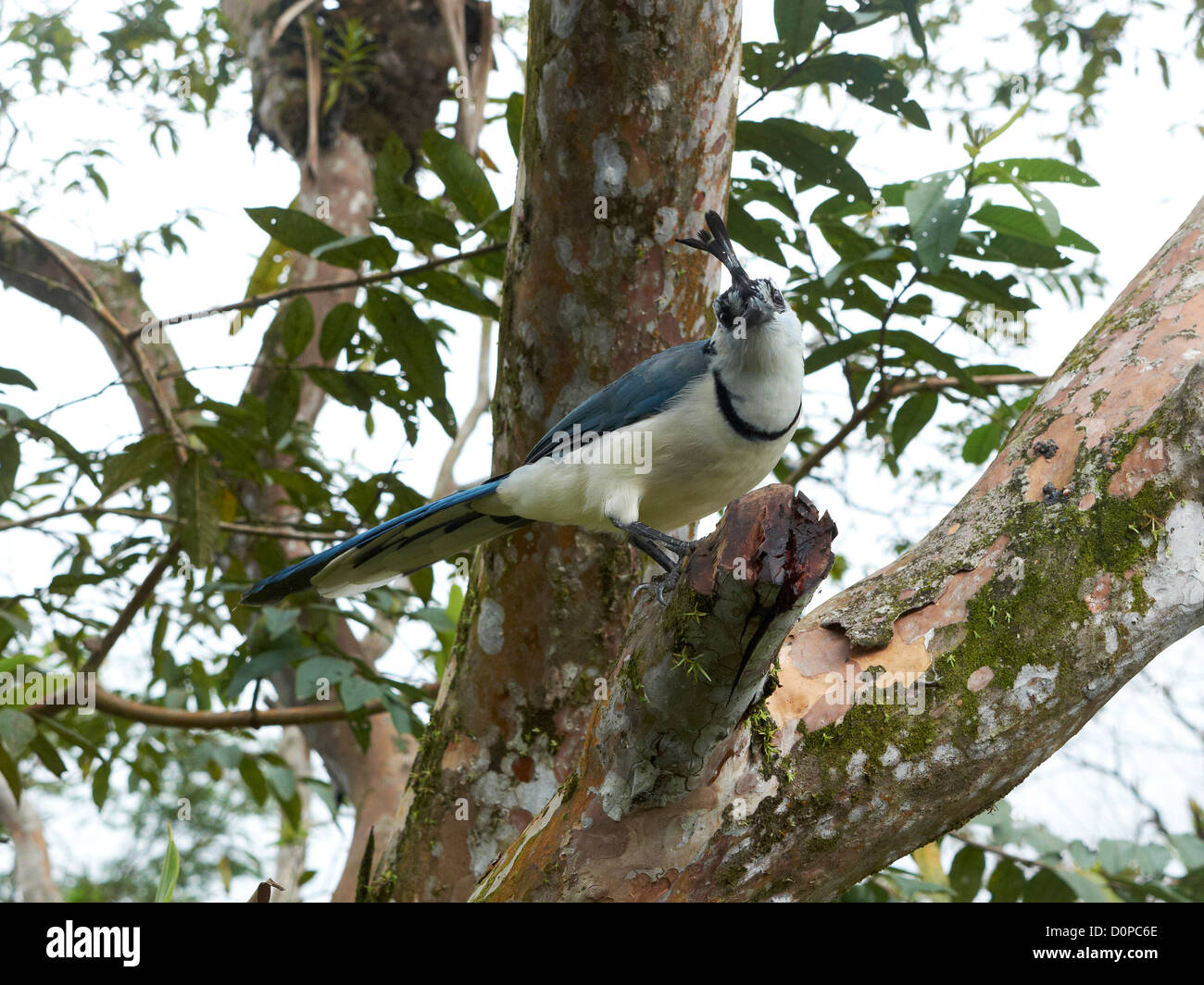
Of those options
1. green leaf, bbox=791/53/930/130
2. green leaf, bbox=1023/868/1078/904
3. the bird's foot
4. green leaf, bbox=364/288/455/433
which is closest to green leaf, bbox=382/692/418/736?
green leaf, bbox=364/288/455/433

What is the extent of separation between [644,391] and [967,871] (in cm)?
203

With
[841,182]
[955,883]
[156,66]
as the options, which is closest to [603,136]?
[841,182]

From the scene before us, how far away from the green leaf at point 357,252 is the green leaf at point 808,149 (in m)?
0.97

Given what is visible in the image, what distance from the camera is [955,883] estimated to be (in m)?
3.30

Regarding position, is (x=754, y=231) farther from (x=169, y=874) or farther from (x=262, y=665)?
(x=169, y=874)

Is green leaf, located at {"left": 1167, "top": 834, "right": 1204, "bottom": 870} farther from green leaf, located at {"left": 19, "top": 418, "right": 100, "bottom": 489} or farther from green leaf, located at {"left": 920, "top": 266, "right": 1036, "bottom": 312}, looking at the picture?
green leaf, located at {"left": 19, "top": 418, "right": 100, "bottom": 489}

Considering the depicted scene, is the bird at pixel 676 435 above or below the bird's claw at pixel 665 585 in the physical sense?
above

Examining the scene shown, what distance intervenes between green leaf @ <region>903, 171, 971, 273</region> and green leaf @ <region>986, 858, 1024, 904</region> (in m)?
1.91

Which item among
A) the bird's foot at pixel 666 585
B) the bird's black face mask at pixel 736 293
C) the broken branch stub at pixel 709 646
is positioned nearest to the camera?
the broken branch stub at pixel 709 646

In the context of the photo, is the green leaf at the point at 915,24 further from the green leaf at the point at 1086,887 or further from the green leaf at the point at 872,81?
the green leaf at the point at 1086,887

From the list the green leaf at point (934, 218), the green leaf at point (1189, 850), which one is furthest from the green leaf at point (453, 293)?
the green leaf at point (1189, 850)

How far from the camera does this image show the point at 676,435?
2221 mm

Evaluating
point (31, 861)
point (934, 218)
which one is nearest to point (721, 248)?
point (934, 218)

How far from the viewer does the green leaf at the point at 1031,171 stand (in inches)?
89.2
